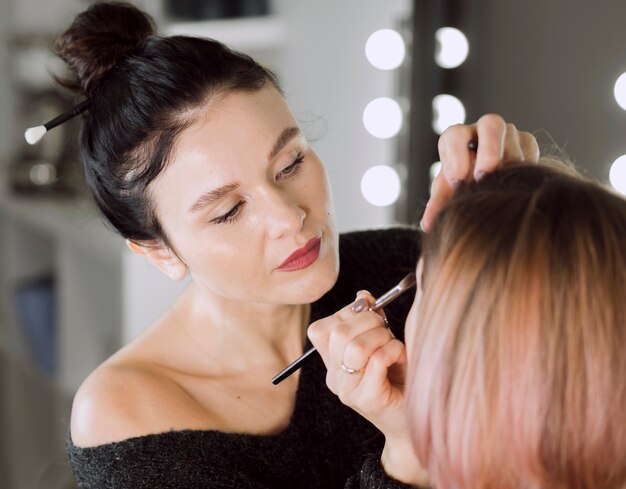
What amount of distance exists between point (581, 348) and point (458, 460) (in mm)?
132

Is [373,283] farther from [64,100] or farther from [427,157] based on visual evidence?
[64,100]

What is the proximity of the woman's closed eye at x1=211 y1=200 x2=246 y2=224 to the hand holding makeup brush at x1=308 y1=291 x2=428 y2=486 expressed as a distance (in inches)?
6.8

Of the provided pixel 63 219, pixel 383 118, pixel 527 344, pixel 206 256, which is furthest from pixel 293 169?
pixel 63 219

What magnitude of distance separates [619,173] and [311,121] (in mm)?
494

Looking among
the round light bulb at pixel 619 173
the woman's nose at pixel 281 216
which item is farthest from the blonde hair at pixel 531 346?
the round light bulb at pixel 619 173

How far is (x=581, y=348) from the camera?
626 mm

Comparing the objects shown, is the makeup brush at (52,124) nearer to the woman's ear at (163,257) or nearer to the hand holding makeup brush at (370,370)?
the woman's ear at (163,257)

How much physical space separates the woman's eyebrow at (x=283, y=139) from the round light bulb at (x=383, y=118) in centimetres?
79

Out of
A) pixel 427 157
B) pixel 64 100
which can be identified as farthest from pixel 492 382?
pixel 64 100

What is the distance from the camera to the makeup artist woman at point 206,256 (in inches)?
36.3

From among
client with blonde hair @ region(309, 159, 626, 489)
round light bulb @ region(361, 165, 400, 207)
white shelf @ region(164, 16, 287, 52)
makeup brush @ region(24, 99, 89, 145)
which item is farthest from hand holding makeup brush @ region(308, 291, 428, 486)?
white shelf @ region(164, 16, 287, 52)

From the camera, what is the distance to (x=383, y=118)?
176 centimetres

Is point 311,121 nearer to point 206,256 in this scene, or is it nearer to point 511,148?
point 206,256

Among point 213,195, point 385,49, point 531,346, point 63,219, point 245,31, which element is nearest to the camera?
point 531,346
